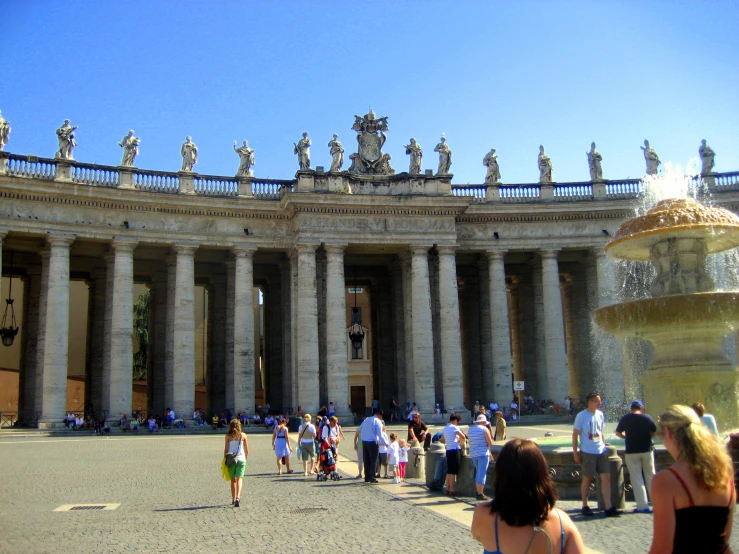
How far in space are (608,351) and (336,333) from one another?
14.0 meters

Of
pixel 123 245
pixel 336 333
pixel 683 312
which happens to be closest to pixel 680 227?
pixel 683 312

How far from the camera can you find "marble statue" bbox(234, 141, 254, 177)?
3690 centimetres

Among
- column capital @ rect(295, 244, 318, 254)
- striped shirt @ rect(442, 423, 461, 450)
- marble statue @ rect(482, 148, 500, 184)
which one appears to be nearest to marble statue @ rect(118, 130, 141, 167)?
column capital @ rect(295, 244, 318, 254)

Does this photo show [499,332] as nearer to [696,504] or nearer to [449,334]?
[449,334]

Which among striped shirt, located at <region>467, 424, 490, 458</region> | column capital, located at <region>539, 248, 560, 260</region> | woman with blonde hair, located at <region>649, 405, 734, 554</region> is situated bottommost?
striped shirt, located at <region>467, 424, 490, 458</region>

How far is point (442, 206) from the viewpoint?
36250 mm

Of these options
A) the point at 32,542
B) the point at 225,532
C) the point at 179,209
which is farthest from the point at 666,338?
the point at 179,209

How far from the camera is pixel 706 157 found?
3922cm

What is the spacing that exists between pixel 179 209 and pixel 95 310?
7218mm

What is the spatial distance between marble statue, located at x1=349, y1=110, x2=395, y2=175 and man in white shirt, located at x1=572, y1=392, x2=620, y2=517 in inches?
1091

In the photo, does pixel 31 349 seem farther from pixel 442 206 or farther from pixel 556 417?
pixel 556 417

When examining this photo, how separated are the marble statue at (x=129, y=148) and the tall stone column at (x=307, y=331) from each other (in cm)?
888

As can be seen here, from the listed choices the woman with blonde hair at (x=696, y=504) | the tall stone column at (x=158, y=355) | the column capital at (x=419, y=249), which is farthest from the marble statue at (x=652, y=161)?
the woman with blonde hair at (x=696, y=504)

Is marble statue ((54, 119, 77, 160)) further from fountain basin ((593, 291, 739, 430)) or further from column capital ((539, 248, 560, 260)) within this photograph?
fountain basin ((593, 291, 739, 430))
